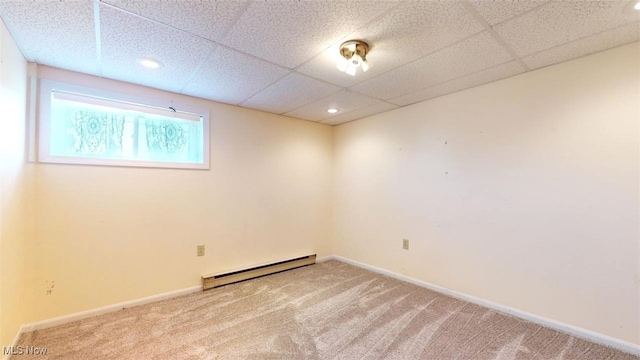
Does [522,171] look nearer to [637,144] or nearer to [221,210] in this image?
[637,144]

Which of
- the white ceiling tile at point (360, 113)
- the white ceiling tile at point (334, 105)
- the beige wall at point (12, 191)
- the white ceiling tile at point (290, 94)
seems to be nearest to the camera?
the beige wall at point (12, 191)

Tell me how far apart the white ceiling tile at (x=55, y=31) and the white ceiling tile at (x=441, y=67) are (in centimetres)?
203

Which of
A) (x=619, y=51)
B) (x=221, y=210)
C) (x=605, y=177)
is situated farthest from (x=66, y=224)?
(x=619, y=51)

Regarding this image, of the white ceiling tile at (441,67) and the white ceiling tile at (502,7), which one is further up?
the white ceiling tile at (502,7)

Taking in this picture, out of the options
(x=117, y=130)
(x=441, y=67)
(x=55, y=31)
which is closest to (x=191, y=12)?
(x=55, y=31)

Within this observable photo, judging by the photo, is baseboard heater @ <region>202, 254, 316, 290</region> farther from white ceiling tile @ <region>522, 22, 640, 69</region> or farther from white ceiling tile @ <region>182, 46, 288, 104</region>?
white ceiling tile @ <region>522, 22, 640, 69</region>

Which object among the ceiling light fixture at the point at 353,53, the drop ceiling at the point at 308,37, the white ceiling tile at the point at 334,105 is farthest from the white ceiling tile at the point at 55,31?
the white ceiling tile at the point at 334,105

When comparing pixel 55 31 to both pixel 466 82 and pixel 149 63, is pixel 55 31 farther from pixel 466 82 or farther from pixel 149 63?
pixel 466 82

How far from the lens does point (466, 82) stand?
8.15ft

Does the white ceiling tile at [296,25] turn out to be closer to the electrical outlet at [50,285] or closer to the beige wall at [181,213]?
the beige wall at [181,213]

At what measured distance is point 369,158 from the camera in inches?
143

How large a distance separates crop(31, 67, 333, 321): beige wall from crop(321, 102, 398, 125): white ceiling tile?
26 cm

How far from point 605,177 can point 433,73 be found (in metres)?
1.45

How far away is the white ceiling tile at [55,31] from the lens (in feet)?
4.76
